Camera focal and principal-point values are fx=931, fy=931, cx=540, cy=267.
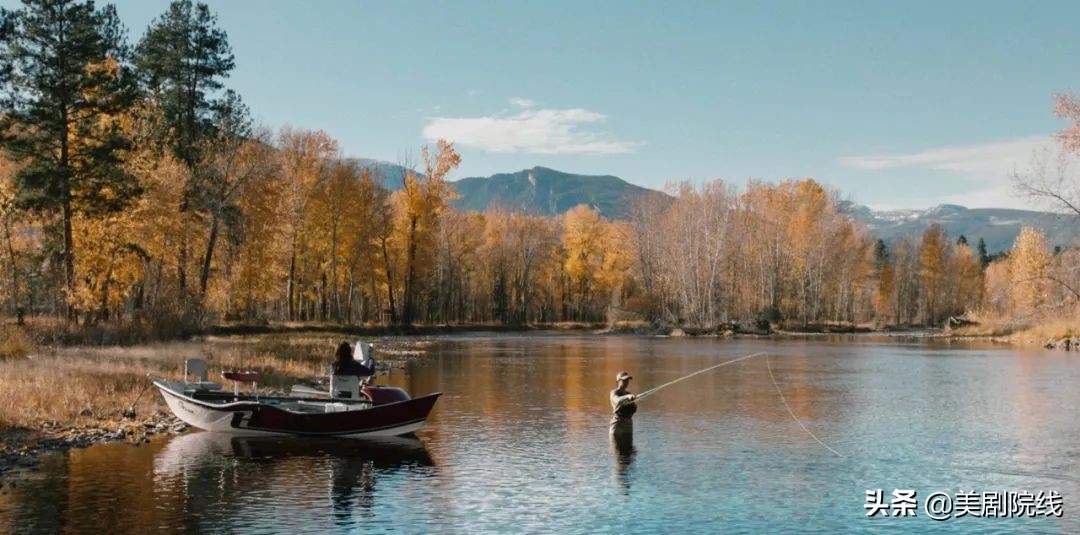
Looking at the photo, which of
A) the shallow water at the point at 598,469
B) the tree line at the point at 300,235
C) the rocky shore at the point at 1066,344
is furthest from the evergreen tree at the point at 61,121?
the rocky shore at the point at 1066,344

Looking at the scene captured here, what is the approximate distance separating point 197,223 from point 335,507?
42.7 m

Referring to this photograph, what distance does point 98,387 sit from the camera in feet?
92.5

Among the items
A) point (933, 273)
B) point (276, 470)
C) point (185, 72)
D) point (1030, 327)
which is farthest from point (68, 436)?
point (933, 273)

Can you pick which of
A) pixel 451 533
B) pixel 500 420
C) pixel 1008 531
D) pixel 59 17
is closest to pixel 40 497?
pixel 451 533

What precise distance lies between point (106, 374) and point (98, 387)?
163 cm

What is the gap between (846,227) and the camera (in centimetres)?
11331

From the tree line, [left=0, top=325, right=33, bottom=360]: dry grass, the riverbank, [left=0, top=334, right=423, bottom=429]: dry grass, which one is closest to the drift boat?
the riverbank

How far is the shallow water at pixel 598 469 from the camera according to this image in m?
16.1

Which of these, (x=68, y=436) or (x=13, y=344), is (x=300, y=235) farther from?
(x=68, y=436)

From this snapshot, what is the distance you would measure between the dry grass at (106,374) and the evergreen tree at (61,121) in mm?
7952

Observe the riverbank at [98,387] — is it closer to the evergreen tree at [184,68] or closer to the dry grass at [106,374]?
the dry grass at [106,374]

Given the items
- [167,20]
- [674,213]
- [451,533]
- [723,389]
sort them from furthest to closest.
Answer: [674,213], [167,20], [723,389], [451,533]

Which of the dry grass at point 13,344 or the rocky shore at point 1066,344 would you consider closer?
the dry grass at point 13,344

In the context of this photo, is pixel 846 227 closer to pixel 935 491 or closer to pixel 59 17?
pixel 59 17
